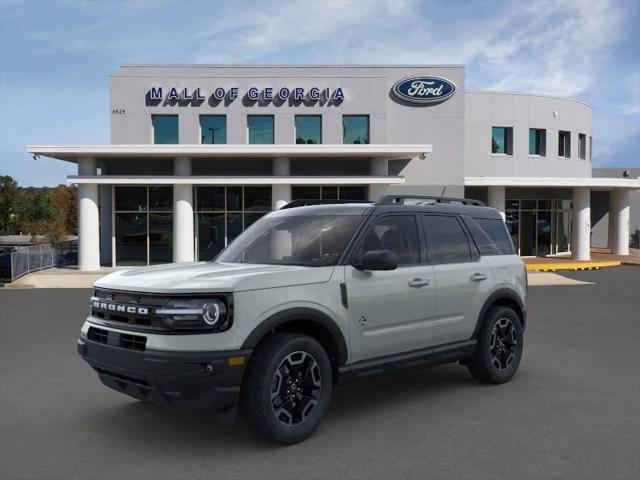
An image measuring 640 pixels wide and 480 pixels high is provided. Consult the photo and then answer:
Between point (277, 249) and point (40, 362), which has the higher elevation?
point (277, 249)

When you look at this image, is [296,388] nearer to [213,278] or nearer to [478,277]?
[213,278]

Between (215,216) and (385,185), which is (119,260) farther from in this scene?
(385,185)

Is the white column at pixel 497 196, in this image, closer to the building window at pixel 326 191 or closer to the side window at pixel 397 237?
the building window at pixel 326 191

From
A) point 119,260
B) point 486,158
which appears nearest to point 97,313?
point 119,260

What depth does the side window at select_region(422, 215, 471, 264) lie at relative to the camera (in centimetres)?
618

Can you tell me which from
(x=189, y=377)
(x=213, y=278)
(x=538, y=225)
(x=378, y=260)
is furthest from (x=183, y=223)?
(x=189, y=377)

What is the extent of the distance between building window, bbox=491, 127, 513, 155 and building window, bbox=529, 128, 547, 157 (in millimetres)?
1417

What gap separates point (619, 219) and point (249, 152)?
21414 mm

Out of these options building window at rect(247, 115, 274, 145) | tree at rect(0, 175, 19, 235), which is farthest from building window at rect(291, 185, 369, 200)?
tree at rect(0, 175, 19, 235)

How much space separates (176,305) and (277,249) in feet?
5.01

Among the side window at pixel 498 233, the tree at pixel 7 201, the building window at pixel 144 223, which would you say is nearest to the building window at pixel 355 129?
the building window at pixel 144 223

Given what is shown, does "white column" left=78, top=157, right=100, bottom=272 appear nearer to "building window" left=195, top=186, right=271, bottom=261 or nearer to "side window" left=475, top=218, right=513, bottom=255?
"building window" left=195, top=186, right=271, bottom=261

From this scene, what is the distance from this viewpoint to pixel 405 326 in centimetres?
565

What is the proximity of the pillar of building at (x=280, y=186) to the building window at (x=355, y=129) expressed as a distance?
334 centimetres
